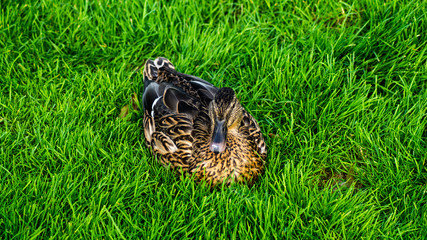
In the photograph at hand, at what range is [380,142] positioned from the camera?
3361 millimetres

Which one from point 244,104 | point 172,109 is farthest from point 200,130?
point 244,104

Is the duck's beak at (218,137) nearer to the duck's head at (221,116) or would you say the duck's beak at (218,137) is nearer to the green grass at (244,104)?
the duck's head at (221,116)

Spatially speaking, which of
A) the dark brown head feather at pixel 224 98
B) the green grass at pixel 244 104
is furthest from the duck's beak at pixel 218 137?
the green grass at pixel 244 104

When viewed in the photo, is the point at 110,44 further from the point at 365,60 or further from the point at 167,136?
the point at 365,60

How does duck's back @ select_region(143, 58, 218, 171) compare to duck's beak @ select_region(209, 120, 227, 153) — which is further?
duck's back @ select_region(143, 58, 218, 171)

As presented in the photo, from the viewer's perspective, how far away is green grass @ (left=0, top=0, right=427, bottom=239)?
281 cm

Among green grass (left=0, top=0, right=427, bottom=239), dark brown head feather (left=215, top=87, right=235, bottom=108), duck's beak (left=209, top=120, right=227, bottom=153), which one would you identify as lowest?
green grass (left=0, top=0, right=427, bottom=239)

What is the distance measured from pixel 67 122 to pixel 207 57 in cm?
126

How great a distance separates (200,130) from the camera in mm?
3172

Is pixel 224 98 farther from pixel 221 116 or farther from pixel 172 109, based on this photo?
pixel 172 109

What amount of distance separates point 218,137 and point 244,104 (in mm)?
942

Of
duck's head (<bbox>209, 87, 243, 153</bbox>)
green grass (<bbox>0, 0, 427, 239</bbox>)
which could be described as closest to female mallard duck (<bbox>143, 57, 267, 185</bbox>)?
duck's head (<bbox>209, 87, 243, 153</bbox>)

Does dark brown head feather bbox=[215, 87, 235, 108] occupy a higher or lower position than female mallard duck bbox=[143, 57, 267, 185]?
higher

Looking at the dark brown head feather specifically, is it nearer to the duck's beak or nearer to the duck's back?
the duck's beak
